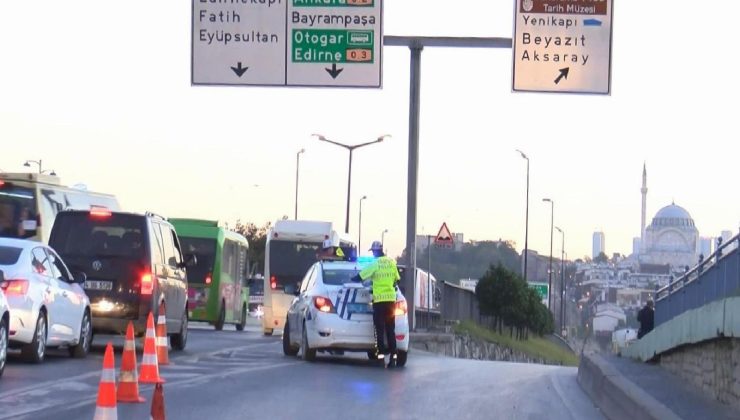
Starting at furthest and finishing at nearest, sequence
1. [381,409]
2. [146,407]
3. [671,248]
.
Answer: [671,248]
[381,409]
[146,407]

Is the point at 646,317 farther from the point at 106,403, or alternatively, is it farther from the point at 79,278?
the point at 106,403

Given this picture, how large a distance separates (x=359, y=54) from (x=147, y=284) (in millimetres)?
6562

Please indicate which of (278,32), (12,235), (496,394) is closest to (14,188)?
(12,235)

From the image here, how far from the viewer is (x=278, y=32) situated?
2391 cm

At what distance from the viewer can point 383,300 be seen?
19.6 meters

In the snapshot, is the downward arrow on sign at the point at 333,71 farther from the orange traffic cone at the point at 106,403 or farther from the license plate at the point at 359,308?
the orange traffic cone at the point at 106,403

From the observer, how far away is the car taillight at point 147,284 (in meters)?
19.5

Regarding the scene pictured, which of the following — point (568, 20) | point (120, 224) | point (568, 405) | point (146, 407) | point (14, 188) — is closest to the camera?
point (146, 407)

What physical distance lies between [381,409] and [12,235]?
1348 cm

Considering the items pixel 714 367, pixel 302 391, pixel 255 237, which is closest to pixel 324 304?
pixel 302 391

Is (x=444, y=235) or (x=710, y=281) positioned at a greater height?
(x=710, y=281)

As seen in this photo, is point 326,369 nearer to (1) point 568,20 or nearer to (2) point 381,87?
(2) point 381,87

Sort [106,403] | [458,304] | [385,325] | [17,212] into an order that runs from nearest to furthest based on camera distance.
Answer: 1. [106,403]
2. [385,325]
3. [17,212]
4. [458,304]

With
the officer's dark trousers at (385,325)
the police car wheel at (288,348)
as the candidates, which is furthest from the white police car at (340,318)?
the police car wheel at (288,348)
